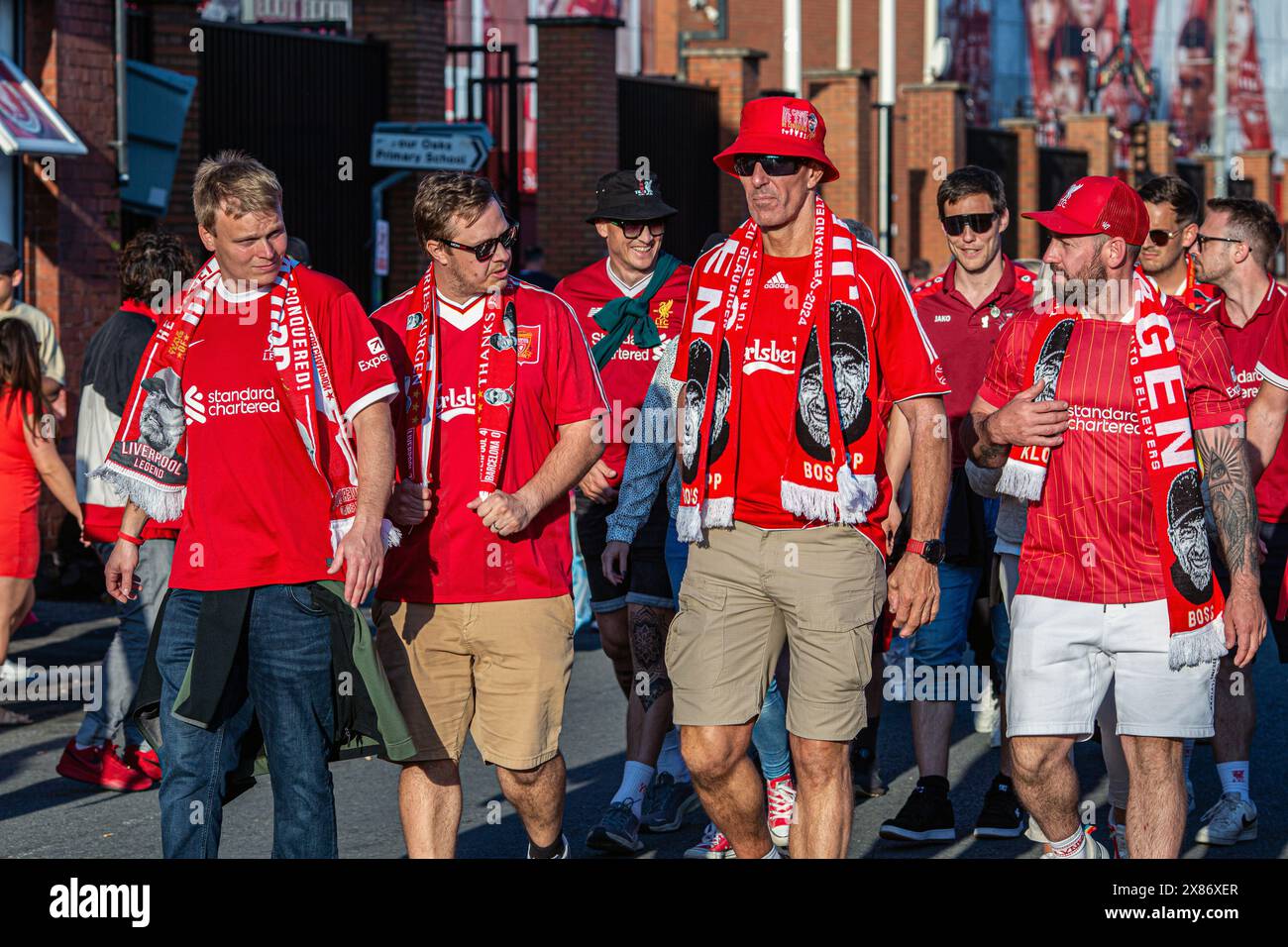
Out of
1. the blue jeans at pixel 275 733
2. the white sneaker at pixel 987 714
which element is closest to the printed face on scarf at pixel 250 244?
the blue jeans at pixel 275 733

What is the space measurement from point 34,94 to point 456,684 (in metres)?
8.64

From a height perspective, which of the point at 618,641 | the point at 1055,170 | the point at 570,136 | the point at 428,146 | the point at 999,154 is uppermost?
the point at 999,154

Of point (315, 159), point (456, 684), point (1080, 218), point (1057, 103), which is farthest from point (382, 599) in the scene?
point (1057, 103)

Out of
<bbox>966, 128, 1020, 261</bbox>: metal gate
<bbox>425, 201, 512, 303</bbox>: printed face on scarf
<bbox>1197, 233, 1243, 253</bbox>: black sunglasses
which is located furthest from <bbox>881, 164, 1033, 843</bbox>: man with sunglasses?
<bbox>966, 128, 1020, 261</bbox>: metal gate

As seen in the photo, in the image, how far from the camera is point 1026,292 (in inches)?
298

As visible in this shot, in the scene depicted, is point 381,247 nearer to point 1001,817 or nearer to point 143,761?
point 143,761

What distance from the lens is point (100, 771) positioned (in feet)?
25.3

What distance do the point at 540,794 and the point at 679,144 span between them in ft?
67.5

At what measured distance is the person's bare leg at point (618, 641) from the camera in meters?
7.27

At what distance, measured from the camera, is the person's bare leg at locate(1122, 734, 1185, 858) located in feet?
17.8

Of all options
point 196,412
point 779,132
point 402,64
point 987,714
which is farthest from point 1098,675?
point 402,64
